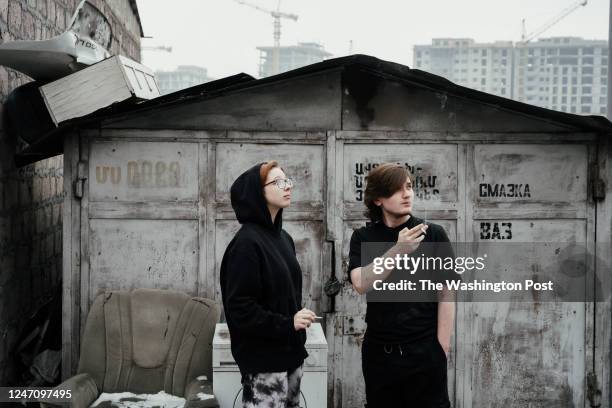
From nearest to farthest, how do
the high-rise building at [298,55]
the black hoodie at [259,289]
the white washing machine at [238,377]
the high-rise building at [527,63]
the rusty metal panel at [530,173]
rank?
the black hoodie at [259,289] < the white washing machine at [238,377] < the rusty metal panel at [530,173] < the high-rise building at [527,63] < the high-rise building at [298,55]

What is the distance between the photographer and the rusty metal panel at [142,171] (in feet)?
18.6

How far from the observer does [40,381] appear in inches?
225

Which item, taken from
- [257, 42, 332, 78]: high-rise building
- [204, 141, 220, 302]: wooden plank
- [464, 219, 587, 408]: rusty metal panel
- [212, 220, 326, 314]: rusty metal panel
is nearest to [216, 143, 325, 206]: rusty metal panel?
[204, 141, 220, 302]: wooden plank

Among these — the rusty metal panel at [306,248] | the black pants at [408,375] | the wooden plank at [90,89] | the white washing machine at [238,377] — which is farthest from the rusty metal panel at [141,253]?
the black pants at [408,375]

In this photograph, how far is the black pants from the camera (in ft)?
11.8

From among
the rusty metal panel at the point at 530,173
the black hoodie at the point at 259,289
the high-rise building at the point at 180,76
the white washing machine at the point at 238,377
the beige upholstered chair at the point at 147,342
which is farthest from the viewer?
the high-rise building at the point at 180,76

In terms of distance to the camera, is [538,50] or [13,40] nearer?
[13,40]

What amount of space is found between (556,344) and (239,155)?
299 centimetres

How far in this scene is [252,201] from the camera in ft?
12.2

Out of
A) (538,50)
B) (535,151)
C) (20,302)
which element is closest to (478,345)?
(535,151)

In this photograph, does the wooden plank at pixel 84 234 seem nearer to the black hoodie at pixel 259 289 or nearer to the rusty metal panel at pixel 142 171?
the rusty metal panel at pixel 142 171

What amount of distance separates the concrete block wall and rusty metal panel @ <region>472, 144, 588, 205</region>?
147 inches

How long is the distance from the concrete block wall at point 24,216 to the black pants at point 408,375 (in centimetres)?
327

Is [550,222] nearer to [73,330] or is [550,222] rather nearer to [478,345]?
[478,345]
